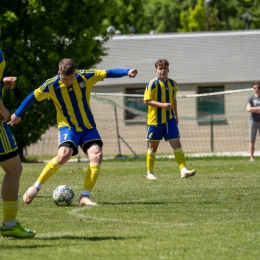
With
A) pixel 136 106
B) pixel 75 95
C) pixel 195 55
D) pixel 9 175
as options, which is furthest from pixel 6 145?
pixel 195 55

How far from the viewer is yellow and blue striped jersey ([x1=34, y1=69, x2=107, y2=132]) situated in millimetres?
10086

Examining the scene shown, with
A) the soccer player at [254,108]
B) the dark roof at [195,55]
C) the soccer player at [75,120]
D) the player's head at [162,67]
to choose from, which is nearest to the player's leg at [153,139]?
the player's head at [162,67]

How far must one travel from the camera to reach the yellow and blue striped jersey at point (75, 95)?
1009 centimetres

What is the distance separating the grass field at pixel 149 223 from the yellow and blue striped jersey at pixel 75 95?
1.13 m

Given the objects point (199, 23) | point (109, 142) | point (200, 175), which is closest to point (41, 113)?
point (109, 142)

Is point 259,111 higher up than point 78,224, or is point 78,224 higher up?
point 78,224

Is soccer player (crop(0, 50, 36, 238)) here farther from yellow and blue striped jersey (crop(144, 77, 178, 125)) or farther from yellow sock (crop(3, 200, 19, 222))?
yellow and blue striped jersey (crop(144, 77, 178, 125))

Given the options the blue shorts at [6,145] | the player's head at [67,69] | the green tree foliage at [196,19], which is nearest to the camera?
the blue shorts at [6,145]

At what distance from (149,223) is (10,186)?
68.1 inches

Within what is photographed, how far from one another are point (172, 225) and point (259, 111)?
38.0 feet

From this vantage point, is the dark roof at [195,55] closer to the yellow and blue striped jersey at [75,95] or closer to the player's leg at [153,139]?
the player's leg at [153,139]

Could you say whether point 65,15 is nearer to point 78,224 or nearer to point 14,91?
point 14,91

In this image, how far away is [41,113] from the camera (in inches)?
935

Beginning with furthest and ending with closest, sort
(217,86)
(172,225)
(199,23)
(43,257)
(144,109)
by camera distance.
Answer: (199,23) → (217,86) → (144,109) → (172,225) → (43,257)
